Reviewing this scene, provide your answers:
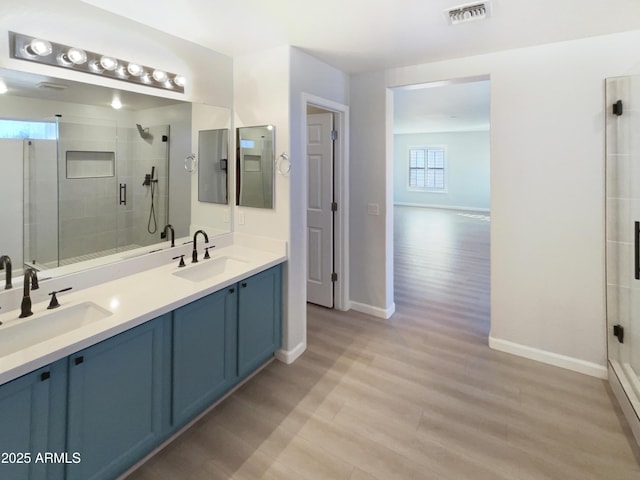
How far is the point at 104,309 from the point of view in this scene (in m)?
1.73

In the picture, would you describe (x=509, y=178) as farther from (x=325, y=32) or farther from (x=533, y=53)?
(x=325, y=32)

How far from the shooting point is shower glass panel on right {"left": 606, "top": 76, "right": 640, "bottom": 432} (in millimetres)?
2197

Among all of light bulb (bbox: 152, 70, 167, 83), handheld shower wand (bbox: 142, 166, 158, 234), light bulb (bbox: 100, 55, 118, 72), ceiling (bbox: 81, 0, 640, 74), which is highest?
ceiling (bbox: 81, 0, 640, 74)

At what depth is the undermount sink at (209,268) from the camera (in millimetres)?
2413

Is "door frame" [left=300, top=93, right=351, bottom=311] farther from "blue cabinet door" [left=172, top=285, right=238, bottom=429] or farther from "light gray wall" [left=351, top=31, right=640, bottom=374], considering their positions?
"blue cabinet door" [left=172, top=285, right=238, bottom=429]

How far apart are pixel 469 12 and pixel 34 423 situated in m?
2.94

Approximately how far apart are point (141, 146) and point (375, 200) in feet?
7.06

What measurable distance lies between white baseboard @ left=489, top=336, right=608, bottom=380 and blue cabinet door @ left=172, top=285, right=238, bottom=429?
7.30ft

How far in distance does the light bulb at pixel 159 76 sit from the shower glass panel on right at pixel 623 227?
9.99ft

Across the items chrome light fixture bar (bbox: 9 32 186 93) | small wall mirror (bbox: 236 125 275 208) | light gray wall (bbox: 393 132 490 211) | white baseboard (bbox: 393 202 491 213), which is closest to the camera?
chrome light fixture bar (bbox: 9 32 186 93)

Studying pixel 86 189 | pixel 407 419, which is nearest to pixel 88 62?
pixel 86 189

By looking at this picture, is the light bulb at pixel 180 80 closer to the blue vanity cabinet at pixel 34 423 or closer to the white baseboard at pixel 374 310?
the blue vanity cabinet at pixel 34 423

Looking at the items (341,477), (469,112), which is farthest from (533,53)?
(469,112)

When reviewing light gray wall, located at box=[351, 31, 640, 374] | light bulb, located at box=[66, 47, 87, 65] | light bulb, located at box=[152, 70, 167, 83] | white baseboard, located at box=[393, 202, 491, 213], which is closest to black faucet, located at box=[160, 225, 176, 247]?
light bulb, located at box=[152, 70, 167, 83]
